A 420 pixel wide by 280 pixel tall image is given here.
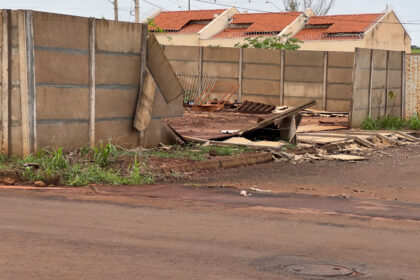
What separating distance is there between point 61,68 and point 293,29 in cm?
5247

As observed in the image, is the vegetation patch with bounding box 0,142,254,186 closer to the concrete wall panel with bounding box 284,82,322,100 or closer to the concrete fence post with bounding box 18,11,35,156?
the concrete fence post with bounding box 18,11,35,156

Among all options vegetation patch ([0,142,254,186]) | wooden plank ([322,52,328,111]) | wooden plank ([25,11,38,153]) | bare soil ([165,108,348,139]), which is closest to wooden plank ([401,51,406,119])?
bare soil ([165,108,348,139])

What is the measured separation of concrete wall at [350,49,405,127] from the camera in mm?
21625

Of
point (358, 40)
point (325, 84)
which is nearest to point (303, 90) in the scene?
point (325, 84)

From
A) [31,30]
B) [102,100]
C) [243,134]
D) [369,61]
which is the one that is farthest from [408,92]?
[31,30]

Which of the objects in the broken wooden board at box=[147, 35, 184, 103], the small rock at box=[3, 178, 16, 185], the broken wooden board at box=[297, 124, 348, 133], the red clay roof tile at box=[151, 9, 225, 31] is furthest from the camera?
the red clay roof tile at box=[151, 9, 225, 31]

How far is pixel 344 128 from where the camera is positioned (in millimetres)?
22125

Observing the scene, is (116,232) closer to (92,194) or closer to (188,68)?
(92,194)

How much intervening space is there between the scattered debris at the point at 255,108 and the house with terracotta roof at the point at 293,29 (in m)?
28.3

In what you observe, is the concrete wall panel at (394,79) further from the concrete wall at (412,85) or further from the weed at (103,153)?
the weed at (103,153)

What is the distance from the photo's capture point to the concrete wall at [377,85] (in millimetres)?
21625

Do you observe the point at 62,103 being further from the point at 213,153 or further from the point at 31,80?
the point at 213,153

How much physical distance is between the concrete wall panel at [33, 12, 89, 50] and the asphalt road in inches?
129

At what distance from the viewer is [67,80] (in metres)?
13.0
